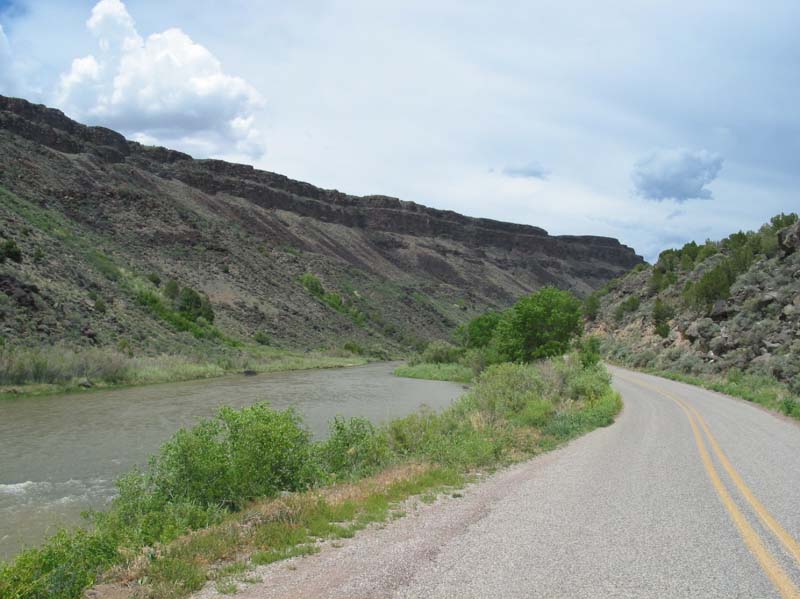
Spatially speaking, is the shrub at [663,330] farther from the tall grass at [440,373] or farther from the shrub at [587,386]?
the shrub at [587,386]

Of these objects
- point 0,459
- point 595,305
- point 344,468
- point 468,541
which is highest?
point 595,305

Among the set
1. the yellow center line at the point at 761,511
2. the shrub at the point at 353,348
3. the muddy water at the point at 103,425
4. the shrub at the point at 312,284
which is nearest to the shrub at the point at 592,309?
the shrub at the point at 353,348

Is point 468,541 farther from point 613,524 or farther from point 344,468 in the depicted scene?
point 344,468

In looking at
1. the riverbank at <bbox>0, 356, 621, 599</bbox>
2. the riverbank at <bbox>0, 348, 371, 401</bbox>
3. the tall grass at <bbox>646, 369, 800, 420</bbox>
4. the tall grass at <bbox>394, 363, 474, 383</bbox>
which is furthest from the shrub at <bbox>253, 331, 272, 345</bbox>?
the riverbank at <bbox>0, 356, 621, 599</bbox>

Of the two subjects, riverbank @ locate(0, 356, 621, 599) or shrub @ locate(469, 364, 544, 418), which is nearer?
riverbank @ locate(0, 356, 621, 599)

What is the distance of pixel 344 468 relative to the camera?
503 inches

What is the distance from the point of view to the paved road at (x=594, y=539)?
5.26m

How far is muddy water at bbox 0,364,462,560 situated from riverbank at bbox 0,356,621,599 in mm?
1315

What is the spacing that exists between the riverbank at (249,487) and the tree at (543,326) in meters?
19.4

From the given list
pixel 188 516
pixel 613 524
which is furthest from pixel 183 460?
pixel 613 524

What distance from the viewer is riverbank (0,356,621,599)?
614 cm

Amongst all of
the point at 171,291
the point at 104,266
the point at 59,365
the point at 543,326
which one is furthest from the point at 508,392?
the point at 171,291

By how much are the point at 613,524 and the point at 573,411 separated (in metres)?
11.4

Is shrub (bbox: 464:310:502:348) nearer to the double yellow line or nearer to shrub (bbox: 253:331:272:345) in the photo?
shrub (bbox: 253:331:272:345)
